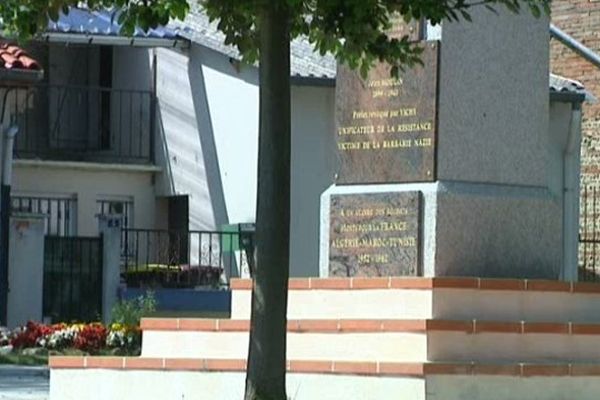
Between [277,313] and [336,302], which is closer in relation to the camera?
[277,313]

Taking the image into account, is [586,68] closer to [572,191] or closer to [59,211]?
[572,191]

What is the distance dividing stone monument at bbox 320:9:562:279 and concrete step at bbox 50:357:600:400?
122cm

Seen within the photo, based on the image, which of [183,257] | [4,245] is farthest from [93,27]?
[4,245]

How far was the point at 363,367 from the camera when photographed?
15.4 meters

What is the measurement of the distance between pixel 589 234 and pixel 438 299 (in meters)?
16.0

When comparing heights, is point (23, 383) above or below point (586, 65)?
below

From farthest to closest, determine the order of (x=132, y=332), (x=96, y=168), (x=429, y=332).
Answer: (x=96, y=168)
(x=132, y=332)
(x=429, y=332)

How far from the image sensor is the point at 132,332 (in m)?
23.7

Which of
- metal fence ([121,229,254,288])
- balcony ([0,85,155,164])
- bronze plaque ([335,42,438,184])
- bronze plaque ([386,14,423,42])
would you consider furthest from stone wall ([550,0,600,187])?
bronze plaque ([386,14,423,42])

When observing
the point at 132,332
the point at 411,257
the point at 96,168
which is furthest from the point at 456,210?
the point at 96,168

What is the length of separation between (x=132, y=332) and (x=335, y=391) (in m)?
8.44

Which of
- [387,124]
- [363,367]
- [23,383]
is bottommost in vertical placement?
[23,383]

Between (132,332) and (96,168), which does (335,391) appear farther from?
(96,168)

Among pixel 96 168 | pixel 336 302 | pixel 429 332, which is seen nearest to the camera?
pixel 429 332
